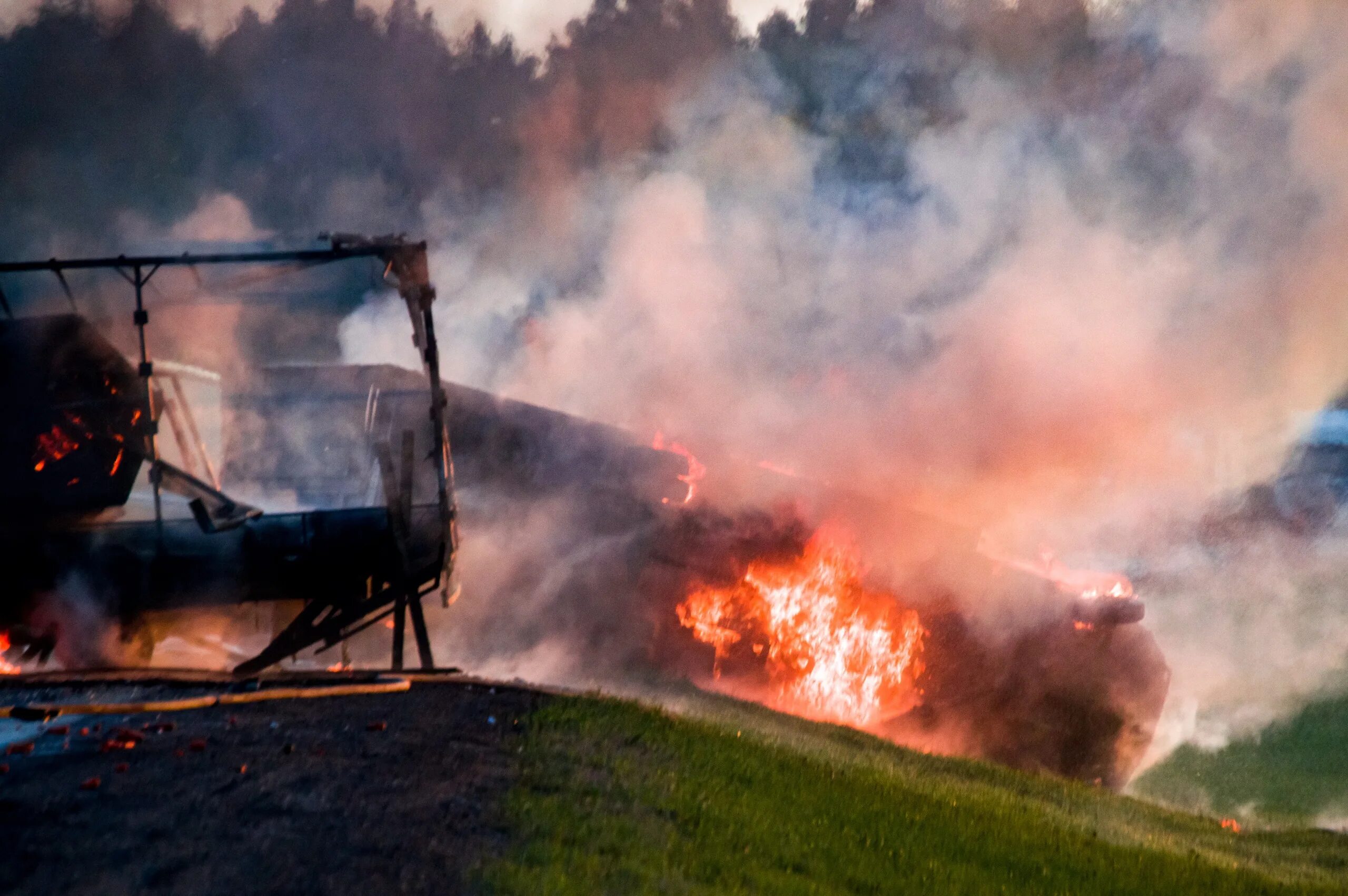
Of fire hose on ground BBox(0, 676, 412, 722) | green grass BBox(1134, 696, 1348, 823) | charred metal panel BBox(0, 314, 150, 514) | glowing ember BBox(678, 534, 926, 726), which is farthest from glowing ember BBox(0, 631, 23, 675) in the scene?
green grass BBox(1134, 696, 1348, 823)

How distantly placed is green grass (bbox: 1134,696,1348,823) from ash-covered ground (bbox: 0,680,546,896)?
46.1 ft

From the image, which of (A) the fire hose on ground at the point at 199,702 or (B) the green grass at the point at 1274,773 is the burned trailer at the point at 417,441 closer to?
(A) the fire hose on ground at the point at 199,702

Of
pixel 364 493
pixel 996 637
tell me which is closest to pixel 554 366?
pixel 364 493

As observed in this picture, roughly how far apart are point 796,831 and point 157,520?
23.7ft

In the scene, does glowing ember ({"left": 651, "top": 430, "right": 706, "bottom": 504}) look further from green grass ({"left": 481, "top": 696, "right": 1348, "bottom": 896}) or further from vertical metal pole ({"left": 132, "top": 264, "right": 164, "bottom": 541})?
vertical metal pole ({"left": 132, "top": 264, "right": 164, "bottom": 541})

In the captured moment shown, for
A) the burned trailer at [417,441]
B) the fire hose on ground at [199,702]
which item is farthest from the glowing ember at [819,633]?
the fire hose on ground at [199,702]

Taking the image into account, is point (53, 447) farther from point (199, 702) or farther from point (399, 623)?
point (199, 702)

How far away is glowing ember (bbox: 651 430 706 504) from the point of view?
14.9 m

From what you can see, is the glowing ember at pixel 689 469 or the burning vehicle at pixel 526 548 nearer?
the burning vehicle at pixel 526 548

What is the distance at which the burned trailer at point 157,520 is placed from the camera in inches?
393

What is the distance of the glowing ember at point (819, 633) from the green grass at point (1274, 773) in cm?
578

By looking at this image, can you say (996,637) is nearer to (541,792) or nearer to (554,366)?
(554,366)

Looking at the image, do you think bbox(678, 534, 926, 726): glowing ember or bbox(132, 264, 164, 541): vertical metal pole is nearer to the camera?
bbox(132, 264, 164, 541): vertical metal pole

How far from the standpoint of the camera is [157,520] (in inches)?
385
